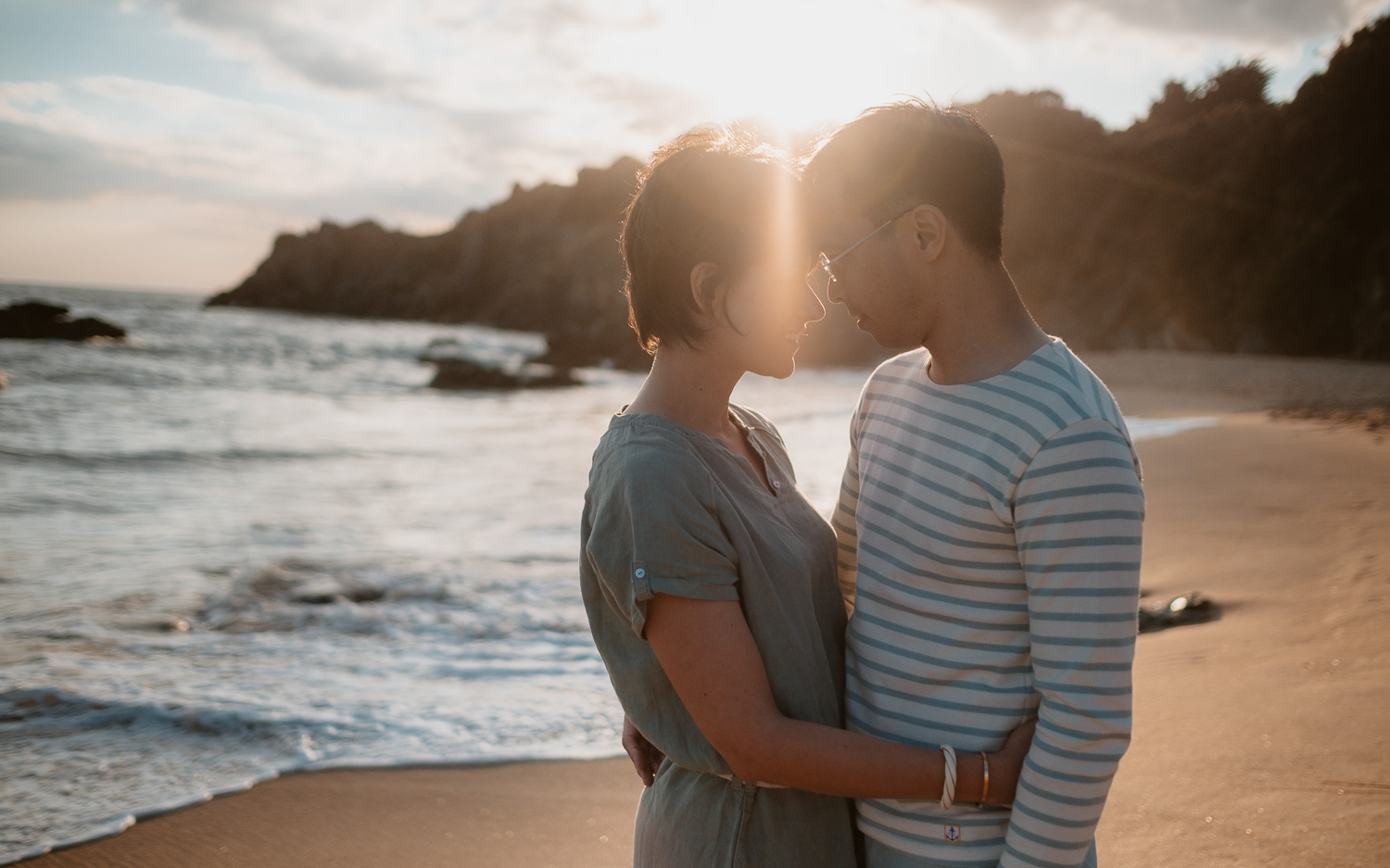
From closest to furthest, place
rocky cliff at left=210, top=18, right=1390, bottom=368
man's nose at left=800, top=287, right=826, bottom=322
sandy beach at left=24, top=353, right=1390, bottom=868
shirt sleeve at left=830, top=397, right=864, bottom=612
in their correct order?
man's nose at left=800, top=287, right=826, bottom=322 → shirt sleeve at left=830, top=397, right=864, bottom=612 → sandy beach at left=24, top=353, right=1390, bottom=868 → rocky cliff at left=210, top=18, right=1390, bottom=368

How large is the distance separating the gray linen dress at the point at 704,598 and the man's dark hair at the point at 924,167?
533 mm

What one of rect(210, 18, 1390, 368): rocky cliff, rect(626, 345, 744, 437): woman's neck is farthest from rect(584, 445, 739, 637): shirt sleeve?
rect(210, 18, 1390, 368): rocky cliff

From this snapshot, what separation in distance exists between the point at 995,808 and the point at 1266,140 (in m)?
38.6

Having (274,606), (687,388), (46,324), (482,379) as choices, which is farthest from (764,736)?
(46,324)

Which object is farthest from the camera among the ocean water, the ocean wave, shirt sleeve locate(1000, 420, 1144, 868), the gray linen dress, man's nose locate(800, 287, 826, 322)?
the ocean wave

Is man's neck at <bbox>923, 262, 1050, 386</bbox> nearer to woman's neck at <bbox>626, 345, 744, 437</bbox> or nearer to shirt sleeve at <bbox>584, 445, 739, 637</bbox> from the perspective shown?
woman's neck at <bbox>626, 345, 744, 437</bbox>

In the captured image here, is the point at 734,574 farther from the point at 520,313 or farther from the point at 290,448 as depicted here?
the point at 520,313

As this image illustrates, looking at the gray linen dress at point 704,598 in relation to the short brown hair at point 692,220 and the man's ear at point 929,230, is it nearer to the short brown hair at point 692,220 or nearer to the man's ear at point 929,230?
the short brown hair at point 692,220

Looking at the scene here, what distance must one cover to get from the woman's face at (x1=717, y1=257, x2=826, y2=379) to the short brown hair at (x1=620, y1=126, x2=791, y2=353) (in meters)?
0.04

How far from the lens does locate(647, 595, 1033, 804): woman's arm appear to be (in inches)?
56.4

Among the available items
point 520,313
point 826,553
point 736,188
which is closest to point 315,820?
point 826,553

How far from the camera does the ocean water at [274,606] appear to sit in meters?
4.13

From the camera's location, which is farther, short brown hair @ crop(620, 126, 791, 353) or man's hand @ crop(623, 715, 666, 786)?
man's hand @ crop(623, 715, 666, 786)

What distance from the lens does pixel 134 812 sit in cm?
354
